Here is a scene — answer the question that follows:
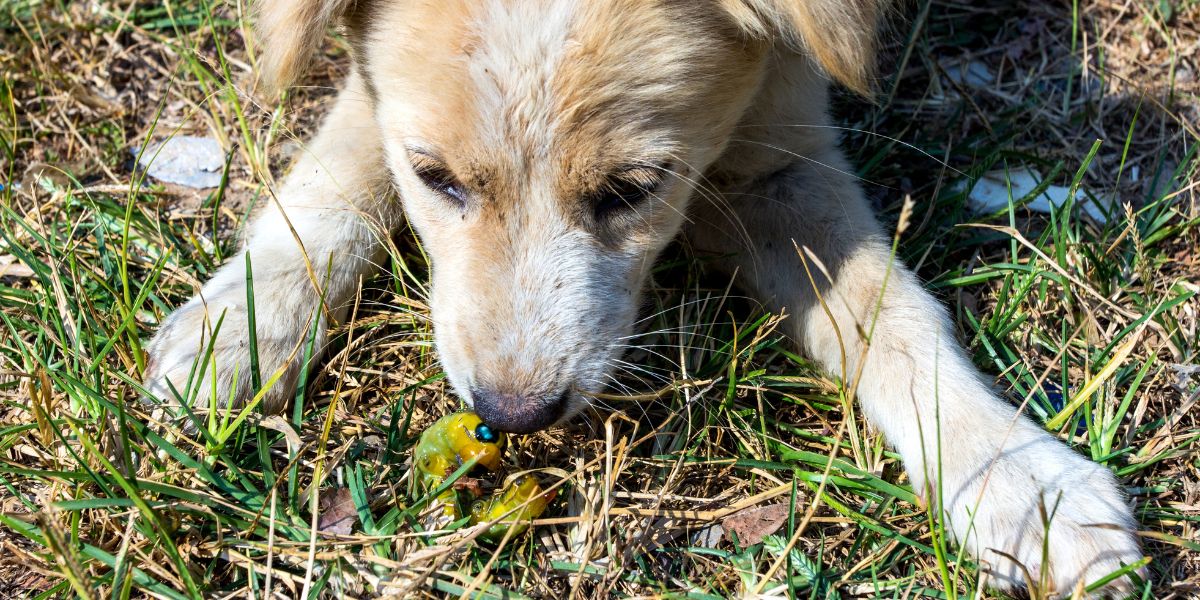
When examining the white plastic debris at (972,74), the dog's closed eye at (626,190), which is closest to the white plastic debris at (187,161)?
the dog's closed eye at (626,190)

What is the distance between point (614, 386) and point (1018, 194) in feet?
5.58

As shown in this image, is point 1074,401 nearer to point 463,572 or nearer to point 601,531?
point 601,531

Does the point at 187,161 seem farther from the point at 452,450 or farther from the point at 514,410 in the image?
the point at 514,410

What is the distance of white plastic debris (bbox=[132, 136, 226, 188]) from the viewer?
11.0ft

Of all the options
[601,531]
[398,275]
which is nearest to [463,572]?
[601,531]

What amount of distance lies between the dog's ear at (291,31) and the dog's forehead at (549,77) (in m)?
0.23

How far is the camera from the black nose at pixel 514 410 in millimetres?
2168

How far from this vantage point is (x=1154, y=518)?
7.82ft

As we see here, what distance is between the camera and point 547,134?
216 cm

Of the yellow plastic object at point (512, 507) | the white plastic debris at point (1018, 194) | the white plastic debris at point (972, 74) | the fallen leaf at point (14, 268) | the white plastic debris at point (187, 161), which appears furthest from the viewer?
the white plastic debris at point (972, 74)

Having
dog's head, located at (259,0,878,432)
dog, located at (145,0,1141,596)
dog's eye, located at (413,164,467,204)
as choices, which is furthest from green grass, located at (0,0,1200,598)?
dog's eye, located at (413,164,467,204)

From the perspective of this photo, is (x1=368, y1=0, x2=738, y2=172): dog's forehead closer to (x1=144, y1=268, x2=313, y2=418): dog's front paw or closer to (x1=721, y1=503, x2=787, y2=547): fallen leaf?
(x1=144, y1=268, x2=313, y2=418): dog's front paw

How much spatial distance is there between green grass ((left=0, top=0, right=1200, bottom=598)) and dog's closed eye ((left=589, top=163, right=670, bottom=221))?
0.36 metres

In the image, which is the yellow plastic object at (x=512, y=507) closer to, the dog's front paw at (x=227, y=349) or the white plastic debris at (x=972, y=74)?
the dog's front paw at (x=227, y=349)
